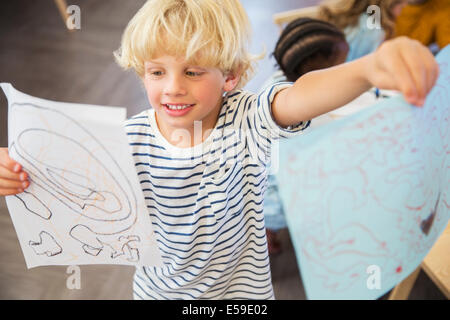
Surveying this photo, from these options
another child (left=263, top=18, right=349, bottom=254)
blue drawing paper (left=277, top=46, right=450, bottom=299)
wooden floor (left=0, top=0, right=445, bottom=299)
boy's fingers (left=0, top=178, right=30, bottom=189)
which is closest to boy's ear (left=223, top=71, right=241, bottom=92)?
blue drawing paper (left=277, top=46, right=450, bottom=299)

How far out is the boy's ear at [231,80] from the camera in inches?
17.1

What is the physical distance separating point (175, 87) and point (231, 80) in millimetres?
75

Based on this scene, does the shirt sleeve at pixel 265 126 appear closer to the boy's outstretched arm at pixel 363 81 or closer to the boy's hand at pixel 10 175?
the boy's outstretched arm at pixel 363 81

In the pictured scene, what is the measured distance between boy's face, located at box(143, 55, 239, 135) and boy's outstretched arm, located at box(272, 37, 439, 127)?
63 millimetres

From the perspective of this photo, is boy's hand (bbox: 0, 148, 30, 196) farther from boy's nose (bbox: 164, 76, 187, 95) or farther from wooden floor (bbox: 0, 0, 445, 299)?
wooden floor (bbox: 0, 0, 445, 299)

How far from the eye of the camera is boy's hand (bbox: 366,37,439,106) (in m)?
0.27

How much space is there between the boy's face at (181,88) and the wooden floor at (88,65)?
2.41 feet

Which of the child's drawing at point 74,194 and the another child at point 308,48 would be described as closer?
the child's drawing at point 74,194

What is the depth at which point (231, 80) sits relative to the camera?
439 mm

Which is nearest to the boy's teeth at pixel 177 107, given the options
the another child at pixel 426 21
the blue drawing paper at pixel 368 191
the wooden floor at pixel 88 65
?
the blue drawing paper at pixel 368 191

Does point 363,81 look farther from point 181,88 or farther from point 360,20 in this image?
point 360,20
